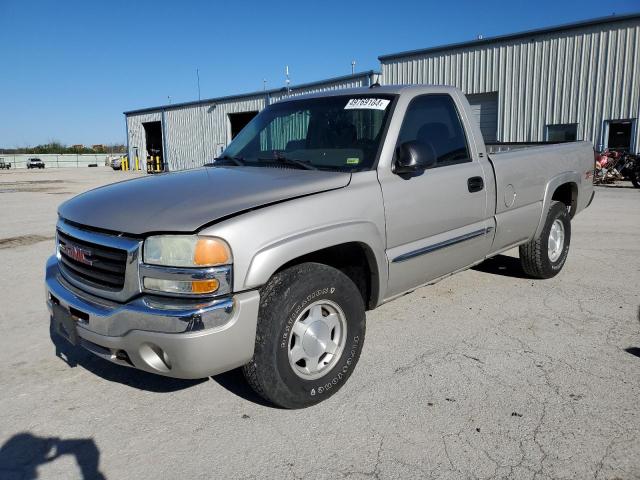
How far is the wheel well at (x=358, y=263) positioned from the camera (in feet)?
10.5

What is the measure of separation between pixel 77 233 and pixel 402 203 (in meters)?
2.03

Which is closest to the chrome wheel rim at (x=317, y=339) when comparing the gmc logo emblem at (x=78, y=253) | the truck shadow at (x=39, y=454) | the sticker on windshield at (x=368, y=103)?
the truck shadow at (x=39, y=454)

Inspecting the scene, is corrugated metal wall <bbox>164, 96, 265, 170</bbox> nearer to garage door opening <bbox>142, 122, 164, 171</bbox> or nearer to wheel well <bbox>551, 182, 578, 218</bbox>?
garage door opening <bbox>142, 122, 164, 171</bbox>

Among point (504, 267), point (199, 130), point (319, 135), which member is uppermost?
point (199, 130)

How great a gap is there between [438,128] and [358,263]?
1.40 meters

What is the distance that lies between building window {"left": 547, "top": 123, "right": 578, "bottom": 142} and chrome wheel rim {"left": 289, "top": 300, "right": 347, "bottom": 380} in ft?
55.0

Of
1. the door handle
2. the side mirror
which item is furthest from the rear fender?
the side mirror

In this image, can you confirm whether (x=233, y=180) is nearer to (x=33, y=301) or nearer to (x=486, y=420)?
(x=486, y=420)

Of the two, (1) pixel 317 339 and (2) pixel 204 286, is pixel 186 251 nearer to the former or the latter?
(2) pixel 204 286

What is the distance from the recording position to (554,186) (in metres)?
5.13

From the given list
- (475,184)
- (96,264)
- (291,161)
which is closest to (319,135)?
(291,161)

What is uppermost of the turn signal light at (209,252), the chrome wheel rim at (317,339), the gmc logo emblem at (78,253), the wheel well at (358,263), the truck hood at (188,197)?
the truck hood at (188,197)

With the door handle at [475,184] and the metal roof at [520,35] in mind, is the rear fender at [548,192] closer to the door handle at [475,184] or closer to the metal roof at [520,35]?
the door handle at [475,184]

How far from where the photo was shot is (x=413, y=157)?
3301mm
